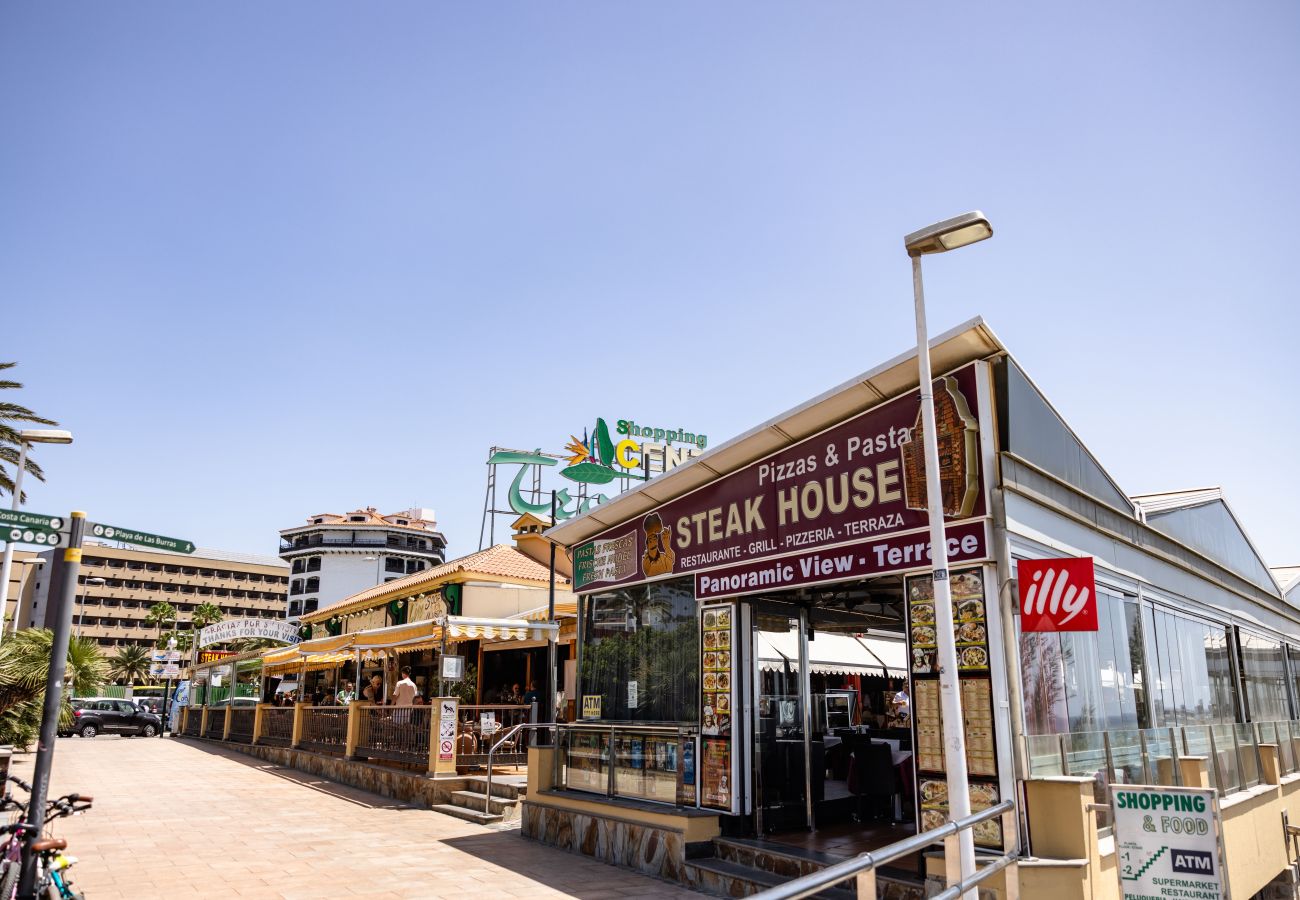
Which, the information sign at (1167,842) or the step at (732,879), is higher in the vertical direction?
the information sign at (1167,842)

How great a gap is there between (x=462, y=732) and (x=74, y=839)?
6.16 m

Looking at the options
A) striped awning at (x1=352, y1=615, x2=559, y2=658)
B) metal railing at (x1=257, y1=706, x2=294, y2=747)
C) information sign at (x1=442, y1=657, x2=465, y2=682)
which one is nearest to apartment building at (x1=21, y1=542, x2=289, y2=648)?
metal railing at (x1=257, y1=706, x2=294, y2=747)

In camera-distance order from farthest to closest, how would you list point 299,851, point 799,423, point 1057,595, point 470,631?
point 470,631, point 299,851, point 799,423, point 1057,595

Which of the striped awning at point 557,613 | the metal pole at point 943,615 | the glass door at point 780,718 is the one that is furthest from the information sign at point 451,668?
the metal pole at point 943,615

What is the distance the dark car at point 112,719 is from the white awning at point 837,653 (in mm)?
34251

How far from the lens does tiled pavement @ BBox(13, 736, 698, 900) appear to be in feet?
29.7

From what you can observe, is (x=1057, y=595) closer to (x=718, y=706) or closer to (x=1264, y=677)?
(x=718, y=706)

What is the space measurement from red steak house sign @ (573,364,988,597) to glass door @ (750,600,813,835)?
0.83 metres

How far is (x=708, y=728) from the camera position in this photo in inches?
404

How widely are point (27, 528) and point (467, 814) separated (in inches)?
352

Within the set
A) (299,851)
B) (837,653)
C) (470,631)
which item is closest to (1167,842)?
(837,653)

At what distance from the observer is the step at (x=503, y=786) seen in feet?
46.0

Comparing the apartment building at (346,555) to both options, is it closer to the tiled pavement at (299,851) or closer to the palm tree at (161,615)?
the palm tree at (161,615)

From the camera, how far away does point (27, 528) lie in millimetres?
6570
